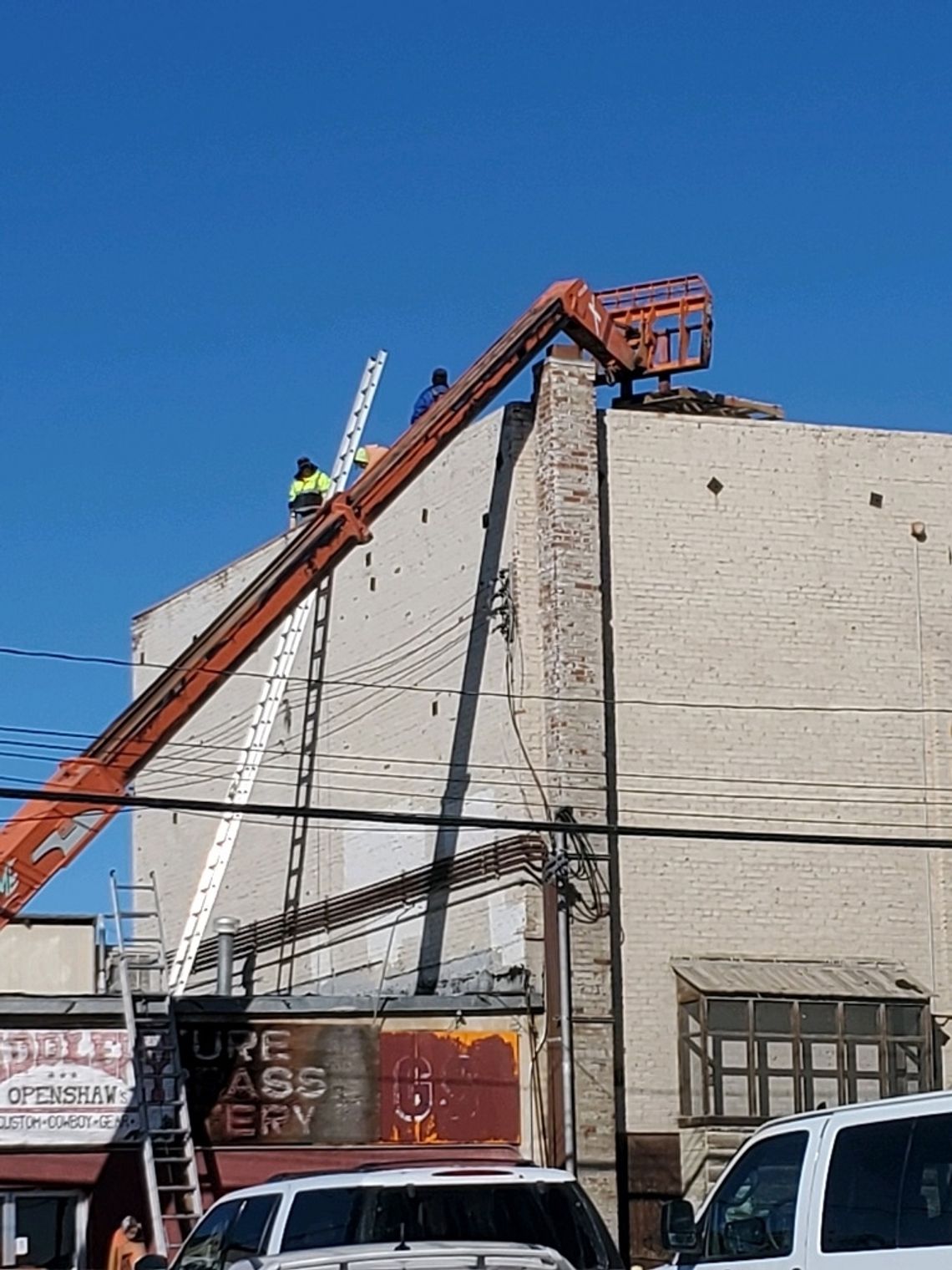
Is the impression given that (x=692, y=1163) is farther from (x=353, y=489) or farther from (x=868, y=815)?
(x=353, y=489)

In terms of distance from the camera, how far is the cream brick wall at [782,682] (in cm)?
2633

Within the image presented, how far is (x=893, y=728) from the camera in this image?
1083 inches

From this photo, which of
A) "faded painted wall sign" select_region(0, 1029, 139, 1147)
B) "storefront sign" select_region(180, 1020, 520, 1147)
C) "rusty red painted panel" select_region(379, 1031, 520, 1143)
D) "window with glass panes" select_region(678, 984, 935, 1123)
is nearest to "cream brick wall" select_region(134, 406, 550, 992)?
"rusty red painted panel" select_region(379, 1031, 520, 1143)

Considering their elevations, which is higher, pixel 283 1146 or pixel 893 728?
pixel 893 728

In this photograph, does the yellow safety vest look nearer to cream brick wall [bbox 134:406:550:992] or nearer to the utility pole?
cream brick wall [bbox 134:406:550:992]

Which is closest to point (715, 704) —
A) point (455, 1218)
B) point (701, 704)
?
point (701, 704)

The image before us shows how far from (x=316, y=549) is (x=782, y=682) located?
18.9 ft

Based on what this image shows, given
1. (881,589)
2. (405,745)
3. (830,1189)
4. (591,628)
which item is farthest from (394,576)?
(830,1189)

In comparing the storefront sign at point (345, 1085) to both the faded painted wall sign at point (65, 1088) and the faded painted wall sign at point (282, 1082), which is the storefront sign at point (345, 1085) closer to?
the faded painted wall sign at point (282, 1082)

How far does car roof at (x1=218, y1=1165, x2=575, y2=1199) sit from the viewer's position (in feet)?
40.3

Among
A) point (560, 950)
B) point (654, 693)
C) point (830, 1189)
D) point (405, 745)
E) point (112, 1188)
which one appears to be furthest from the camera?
point (405, 745)

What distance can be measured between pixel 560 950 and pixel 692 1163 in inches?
109

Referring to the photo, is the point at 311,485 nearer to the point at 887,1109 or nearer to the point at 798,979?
the point at 798,979

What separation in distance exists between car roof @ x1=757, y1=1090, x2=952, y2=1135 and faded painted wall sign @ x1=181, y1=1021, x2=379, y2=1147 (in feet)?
42.4
